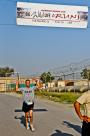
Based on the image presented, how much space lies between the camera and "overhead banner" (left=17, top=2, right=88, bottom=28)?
18.4m

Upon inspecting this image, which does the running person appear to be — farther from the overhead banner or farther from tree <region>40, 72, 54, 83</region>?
tree <region>40, 72, 54, 83</region>

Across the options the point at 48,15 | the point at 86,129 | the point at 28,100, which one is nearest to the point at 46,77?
the point at 48,15

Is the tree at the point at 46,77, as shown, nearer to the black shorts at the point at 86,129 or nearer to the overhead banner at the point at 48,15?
the overhead banner at the point at 48,15

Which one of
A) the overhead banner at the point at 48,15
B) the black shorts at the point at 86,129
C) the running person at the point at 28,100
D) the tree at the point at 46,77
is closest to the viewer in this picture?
the black shorts at the point at 86,129

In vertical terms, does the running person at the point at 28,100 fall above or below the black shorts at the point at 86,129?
above

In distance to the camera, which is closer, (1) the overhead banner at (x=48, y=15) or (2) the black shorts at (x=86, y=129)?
(2) the black shorts at (x=86, y=129)

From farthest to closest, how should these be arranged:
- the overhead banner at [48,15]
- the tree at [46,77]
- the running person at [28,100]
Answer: the tree at [46,77]
the overhead banner at [48,15]
the running person at [28,100]

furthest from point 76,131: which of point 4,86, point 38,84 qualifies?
point 4,86

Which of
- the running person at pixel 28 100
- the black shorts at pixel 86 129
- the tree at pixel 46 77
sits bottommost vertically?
the black shorts at pixel 86 129

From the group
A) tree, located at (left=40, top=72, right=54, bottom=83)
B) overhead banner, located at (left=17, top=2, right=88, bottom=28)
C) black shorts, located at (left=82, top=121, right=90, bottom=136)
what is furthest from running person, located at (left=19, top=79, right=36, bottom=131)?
tree, located at (left=40, top=72, right=54, bottom=83)

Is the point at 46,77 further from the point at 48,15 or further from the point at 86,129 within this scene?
the point at 86,129

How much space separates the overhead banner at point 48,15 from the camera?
60.3 feet

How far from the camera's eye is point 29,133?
1243cm

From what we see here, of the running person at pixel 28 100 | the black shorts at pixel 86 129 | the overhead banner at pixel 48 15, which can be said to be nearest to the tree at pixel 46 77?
the overhead banner at pixel 48 15
